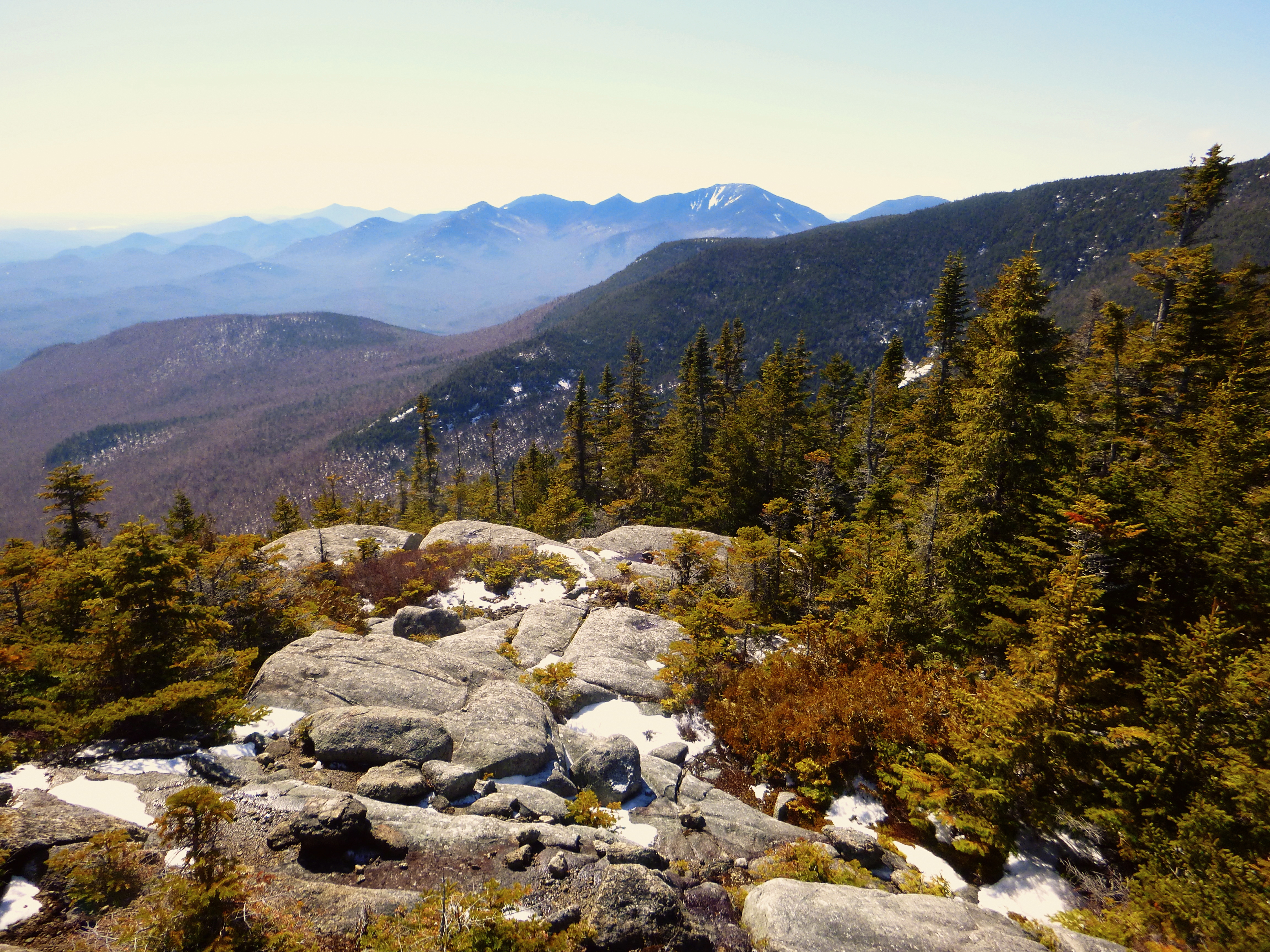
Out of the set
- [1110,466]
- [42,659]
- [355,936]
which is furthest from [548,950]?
[1110,466]

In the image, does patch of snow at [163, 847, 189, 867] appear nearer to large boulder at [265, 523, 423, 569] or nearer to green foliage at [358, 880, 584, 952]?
green foliage at [358, 880, 584, 952]

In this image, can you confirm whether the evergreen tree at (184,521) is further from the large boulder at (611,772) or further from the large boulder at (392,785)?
the large boulder at (611,772)

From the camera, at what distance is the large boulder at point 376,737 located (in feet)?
28.6

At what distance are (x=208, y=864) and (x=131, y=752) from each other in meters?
4.79

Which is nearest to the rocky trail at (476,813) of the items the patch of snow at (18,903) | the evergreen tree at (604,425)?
the patch of snow at (18,903)

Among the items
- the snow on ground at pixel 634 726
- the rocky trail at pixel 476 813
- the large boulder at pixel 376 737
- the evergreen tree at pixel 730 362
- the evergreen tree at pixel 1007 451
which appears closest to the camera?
the rocky trail at pixel 476 813

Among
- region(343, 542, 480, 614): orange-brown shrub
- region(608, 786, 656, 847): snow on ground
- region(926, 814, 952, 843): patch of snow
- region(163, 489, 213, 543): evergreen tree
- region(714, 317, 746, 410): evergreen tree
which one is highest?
region(714, 317, 746, 410): evergreen tree

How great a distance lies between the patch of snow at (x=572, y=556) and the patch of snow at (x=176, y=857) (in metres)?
15.1

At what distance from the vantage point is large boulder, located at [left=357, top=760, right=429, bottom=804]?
782 cm

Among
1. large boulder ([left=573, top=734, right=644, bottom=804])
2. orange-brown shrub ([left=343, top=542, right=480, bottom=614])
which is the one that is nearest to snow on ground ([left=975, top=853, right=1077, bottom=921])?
large boulder ([left=573, top=734, right=644, bottom=804])

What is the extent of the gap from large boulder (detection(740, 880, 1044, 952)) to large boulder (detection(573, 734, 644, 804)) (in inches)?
124

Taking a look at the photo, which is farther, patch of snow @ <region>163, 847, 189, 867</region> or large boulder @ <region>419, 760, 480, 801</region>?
large boulder @ <region>419, 760, 480, 801</region>

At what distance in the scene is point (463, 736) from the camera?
9.59 metres

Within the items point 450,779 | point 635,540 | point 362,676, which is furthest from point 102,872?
point 635,540
